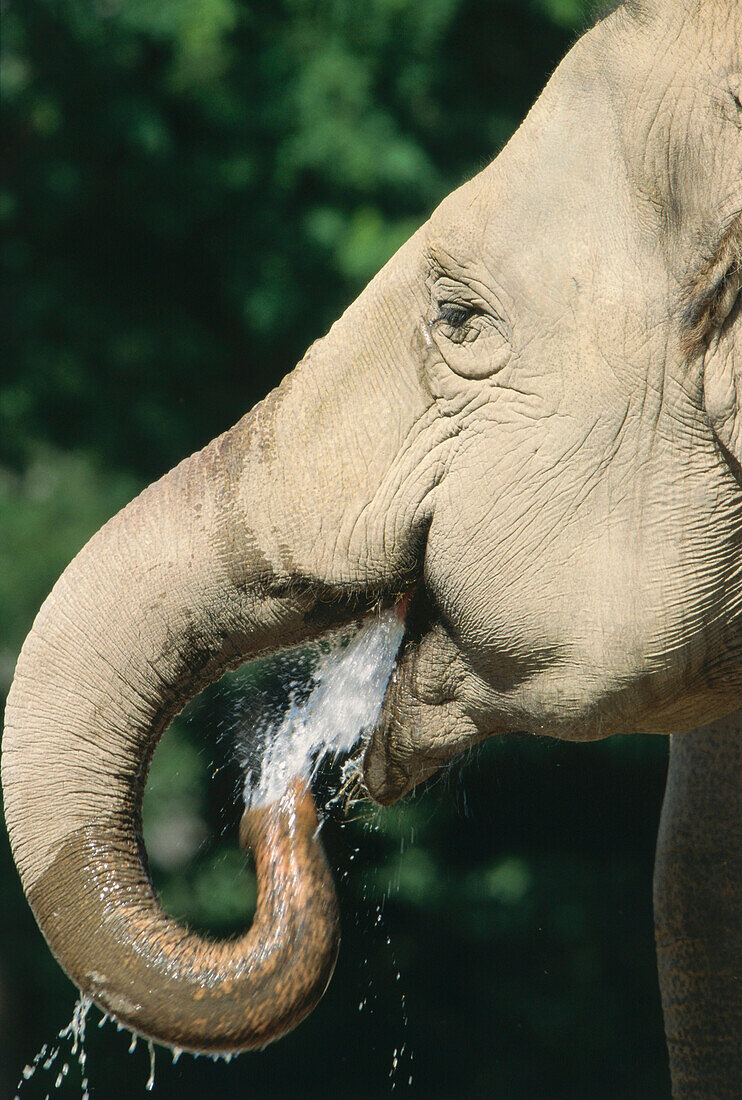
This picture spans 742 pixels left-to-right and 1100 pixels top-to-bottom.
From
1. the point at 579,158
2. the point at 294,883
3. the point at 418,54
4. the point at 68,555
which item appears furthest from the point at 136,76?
the point at 294,883

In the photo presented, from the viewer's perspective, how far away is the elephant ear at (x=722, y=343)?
121 centimetres

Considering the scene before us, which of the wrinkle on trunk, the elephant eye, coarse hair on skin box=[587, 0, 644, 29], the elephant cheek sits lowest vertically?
the wrinkle on trunk

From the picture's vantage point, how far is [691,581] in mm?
1291

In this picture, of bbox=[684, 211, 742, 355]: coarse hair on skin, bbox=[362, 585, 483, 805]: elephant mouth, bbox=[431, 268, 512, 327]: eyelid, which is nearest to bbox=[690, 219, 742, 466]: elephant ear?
bbox=[684, 211, 742, 355]: coarse hair on skin

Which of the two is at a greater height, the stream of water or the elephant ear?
the elephant ear

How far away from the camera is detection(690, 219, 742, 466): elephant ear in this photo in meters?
1.21

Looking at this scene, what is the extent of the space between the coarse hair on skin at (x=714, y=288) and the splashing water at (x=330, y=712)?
45cm

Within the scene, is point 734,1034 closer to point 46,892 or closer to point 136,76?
point 46,892

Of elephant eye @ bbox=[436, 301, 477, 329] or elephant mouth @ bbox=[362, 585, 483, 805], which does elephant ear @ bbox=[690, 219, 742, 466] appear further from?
elephant mouth @ bbox=[362, 585, 483, 805]

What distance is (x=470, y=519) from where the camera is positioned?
4.37ft

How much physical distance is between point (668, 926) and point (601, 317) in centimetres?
86

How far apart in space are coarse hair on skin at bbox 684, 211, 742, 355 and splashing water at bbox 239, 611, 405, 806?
1.47 feet

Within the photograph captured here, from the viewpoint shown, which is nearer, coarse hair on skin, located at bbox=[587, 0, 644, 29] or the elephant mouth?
coarse hair on skin, located at bbox=[587, 0, 644, 29]

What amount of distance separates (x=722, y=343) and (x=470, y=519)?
0.30 m
